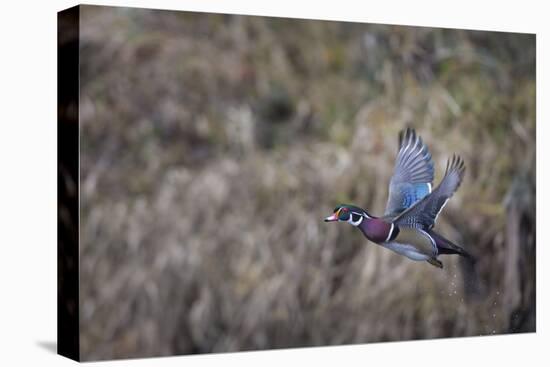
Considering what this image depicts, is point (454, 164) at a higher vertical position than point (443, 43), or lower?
lower

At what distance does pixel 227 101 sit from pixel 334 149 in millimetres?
690

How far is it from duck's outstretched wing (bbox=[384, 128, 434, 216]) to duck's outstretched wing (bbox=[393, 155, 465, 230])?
0.04 m

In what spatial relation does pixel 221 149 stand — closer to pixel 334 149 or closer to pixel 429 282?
pixel 334 149

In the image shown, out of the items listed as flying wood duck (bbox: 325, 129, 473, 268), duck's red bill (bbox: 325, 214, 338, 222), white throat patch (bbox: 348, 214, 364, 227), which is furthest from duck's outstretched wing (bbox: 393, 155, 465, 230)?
duck's red bill (bbox: 325, 214, 338, 222)

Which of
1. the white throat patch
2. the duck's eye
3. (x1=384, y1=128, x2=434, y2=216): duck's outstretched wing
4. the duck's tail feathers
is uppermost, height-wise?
(x1=384, y1=128, x2=434, y2=216): duck's outstretched wing

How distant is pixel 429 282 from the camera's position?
7004mm

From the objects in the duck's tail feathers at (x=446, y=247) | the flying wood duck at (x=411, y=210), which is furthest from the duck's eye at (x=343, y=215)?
the duck's tail feathers at (x=446, y=247)

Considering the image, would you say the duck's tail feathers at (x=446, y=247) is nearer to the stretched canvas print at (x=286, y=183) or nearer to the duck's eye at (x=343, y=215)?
the stretched canvas print at (x=286, y=183)

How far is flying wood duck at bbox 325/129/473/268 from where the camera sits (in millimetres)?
6824

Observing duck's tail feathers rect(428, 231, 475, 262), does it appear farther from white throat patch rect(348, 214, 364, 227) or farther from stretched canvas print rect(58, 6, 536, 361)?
white throat patch rect(348, 214, 364, 227)

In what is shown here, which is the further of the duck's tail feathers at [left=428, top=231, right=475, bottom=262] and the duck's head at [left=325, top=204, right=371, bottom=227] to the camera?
the duck's tail feathers at [left=428, top=231, right=475, bottom=262]

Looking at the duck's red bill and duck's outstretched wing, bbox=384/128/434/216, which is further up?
duck's outstretched wing, bbox=384/128/434/216

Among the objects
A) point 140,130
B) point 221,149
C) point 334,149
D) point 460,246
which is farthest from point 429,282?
point 140,130

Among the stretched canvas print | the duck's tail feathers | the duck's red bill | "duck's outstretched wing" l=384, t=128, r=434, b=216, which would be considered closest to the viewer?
the stretched canvas print
